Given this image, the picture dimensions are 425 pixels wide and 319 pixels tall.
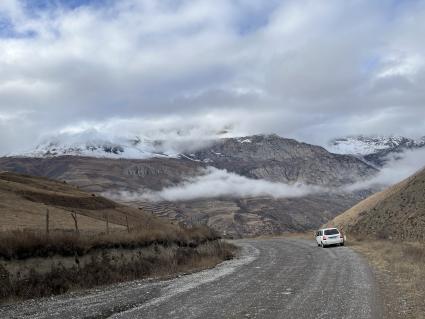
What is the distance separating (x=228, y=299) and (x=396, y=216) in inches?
2397

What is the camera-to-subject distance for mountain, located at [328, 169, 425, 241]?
67.2m

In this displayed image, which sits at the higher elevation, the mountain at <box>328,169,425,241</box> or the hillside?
the hillside

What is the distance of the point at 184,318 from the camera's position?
1602 centimetres

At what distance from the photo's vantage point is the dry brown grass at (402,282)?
16.6 meters

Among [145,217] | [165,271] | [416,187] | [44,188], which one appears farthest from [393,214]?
[165,271]

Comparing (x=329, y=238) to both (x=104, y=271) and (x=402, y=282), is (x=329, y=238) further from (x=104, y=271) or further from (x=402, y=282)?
(x=402, y=282)

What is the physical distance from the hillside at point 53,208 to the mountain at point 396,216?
1171 inches

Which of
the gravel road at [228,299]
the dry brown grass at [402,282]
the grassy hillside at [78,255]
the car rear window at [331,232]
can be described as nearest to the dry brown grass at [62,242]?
the grassy hillside at [78,255]

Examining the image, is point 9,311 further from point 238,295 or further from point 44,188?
point 44,188

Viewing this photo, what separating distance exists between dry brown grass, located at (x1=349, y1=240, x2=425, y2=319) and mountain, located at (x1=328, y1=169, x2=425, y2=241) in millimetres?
28606

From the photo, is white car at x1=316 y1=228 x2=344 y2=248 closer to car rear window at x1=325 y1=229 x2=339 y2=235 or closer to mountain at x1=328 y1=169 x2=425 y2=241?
car rear window at x1=325 y1=229 x2=339 y2=235

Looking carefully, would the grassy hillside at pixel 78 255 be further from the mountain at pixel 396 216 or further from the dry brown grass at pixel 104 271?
the mountain at pixel 396 216

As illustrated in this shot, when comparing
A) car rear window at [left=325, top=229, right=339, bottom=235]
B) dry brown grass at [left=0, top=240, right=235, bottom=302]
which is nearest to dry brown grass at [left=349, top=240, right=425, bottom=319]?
dry brown grass at [left=0, top=240, right=235, bottom=302]

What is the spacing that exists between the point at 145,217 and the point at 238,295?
202 ft
